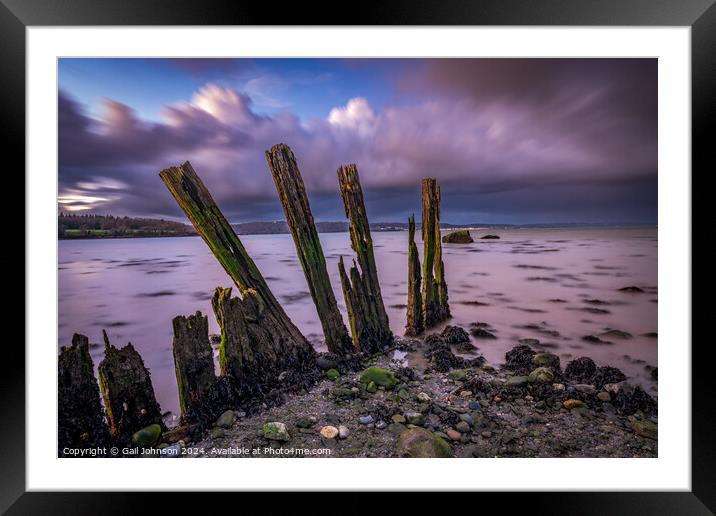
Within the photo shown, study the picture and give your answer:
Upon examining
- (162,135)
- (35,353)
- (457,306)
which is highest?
(162,135)

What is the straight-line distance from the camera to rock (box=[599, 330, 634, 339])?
2416 mm

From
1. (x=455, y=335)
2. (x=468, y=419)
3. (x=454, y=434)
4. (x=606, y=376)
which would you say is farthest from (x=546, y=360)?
(x=454, y=434)

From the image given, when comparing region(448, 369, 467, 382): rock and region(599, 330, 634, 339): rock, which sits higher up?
region(599, 330, 634, 339): rock

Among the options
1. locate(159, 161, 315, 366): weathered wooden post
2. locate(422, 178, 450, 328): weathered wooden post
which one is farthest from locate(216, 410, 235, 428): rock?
locate(422, 178, 450, 328): weathered wooden post

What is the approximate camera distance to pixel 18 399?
2043 millimetres

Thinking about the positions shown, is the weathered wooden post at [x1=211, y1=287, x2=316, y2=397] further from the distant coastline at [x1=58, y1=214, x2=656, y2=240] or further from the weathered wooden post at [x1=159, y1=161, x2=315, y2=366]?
the distant coastline at [x1=58, y1=214, x2=656, y2=240]

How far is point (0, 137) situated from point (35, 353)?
63.6 inches

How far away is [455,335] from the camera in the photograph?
2859mm

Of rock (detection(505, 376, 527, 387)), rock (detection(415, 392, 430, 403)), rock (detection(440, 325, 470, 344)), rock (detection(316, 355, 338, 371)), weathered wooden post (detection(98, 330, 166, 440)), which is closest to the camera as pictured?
weathered wooden post (detection(98, 330, 166, 440))

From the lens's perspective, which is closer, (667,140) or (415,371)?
(667,140)

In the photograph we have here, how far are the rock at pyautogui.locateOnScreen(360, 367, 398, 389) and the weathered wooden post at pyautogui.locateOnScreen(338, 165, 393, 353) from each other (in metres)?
0.24

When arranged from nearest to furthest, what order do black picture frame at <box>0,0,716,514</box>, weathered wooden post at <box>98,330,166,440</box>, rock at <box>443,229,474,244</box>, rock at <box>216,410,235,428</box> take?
black picture frame at <box>0,0,716,514</box>, weathered wooden post at <box>98,330,166,440</box>, rock at <box>216,410,235,428</box>, rock at <box>443,229,474,244</box>
